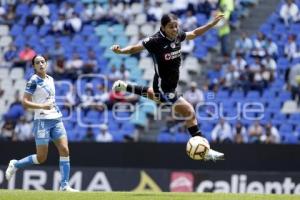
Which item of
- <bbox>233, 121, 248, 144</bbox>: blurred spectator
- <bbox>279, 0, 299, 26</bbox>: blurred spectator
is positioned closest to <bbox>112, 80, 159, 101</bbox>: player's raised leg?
<bbox>233, 121, 248, 144</bbox>: blurred spectator

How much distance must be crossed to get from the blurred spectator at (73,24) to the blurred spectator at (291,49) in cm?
737

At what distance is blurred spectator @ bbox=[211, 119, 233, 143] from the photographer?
865 inches

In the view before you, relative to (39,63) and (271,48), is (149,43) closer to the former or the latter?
(39,63)

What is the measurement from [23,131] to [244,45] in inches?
278

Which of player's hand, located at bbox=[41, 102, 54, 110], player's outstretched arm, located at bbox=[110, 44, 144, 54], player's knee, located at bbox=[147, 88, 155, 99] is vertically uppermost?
player's outstretched arm, located at bbox=[110, 44, 144, 54]

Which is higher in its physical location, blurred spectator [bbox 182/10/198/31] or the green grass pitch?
blurred spectator [bbox 182/10/198/31]

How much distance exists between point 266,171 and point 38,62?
8706 millimetres

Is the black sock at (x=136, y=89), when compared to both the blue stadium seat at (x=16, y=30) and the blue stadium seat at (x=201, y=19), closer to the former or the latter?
the blue stadium seat at (x=201, y=19)

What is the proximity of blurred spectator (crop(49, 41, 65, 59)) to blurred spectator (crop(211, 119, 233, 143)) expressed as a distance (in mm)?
6758

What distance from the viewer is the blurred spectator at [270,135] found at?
21.8 m

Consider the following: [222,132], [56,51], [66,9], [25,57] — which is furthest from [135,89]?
[66,9]

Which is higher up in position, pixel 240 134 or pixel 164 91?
pixel 164 91

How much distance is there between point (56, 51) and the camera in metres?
26.7

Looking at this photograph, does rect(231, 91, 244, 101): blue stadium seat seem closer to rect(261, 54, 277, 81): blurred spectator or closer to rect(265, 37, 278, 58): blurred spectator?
rect(261, 54, 277, 81): blurred spectator
